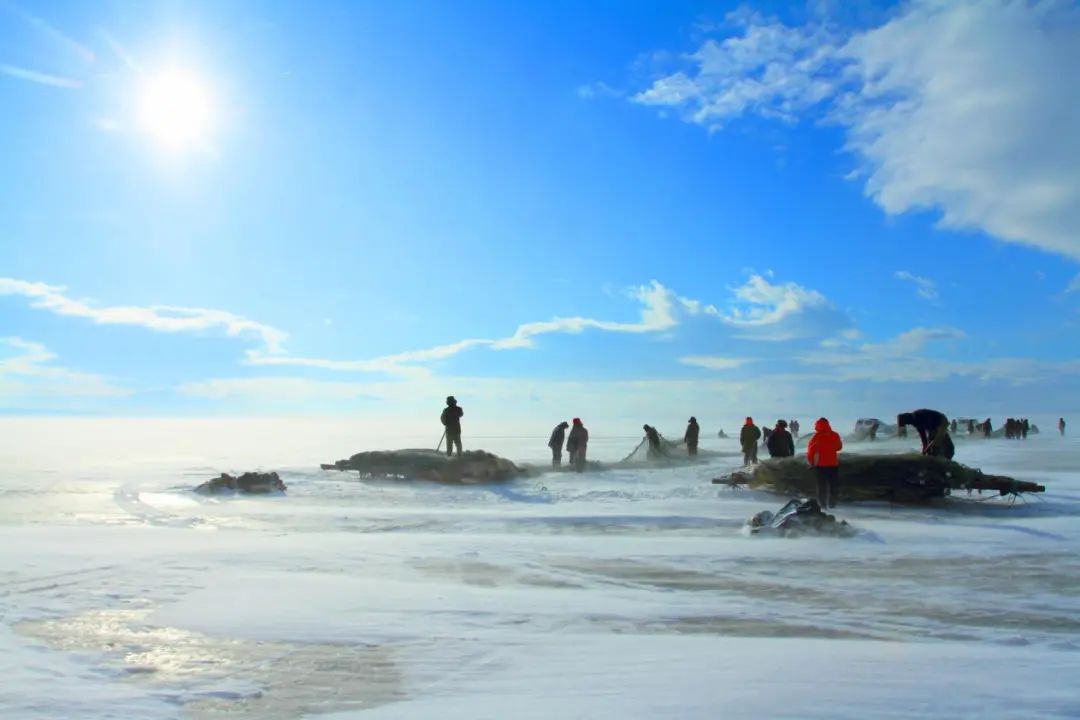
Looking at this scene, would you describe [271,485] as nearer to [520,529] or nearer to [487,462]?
[487,462]

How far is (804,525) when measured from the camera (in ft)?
35.8

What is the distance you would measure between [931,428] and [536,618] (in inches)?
553

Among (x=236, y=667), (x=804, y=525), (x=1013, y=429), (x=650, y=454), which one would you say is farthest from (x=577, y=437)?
(x=1013, y=429)

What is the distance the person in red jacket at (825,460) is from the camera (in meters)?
14.5

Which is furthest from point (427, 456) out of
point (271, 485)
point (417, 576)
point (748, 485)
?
point (417, 576)

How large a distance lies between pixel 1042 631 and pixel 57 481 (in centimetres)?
2307

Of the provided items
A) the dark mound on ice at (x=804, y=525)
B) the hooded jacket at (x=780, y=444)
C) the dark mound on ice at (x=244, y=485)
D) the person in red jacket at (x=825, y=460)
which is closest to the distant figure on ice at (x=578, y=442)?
the hooded jacket at (x=780, y=444)

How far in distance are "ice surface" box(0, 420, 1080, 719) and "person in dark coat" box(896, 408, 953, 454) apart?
151 inches

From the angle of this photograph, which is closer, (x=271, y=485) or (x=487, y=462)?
(x=271, y=485)

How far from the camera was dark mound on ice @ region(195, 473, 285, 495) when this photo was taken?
1812cm

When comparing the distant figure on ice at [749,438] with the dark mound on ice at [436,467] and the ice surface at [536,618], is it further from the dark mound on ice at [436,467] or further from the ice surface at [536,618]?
the ice surface at [536,618]

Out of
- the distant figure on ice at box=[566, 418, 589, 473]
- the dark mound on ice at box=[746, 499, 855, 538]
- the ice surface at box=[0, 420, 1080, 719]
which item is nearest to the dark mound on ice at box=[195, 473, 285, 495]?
the ice surface at box=[0, 420, 1080, 719]

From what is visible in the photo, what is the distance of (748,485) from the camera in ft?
57.8

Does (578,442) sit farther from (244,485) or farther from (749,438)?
(244,485)
